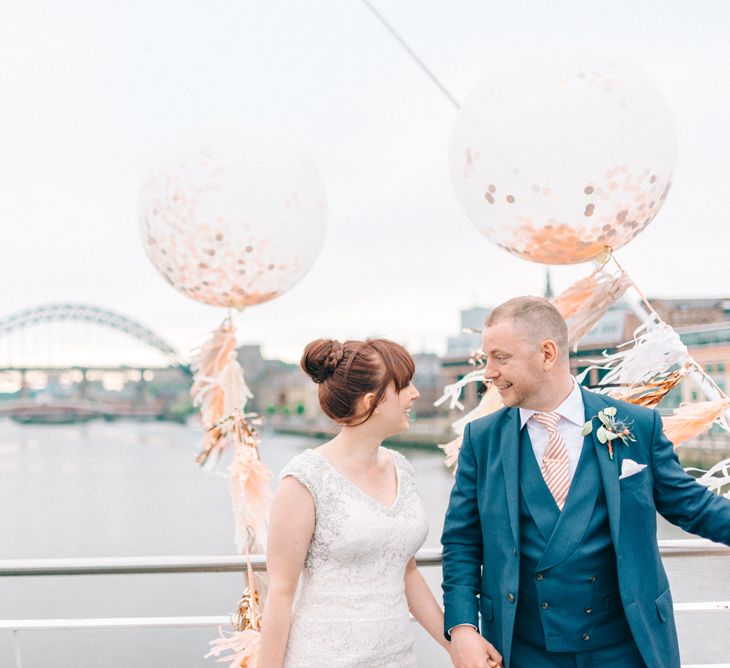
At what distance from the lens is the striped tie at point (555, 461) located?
1.45 metres

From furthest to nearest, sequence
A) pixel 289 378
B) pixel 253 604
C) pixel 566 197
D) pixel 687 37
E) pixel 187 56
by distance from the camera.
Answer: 1. pixel 289 378
2. pixel 187 56
3. pixel 687 37
4. pixel 253 604
5. pixel 566 197

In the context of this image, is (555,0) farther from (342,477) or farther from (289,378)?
(289,378)

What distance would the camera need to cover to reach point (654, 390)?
191 centimetres

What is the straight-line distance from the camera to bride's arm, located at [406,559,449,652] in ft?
5.16

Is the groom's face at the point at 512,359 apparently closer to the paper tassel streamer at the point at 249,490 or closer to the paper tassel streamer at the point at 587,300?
the paper tassel streamer at the point at 587,300

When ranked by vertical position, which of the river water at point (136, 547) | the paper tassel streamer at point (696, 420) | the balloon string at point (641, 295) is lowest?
the river water at point (136, 547)

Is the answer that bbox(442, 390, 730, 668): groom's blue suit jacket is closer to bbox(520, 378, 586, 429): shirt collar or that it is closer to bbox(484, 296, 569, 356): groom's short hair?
bbox(520, 378, 586, 429): shirt collar

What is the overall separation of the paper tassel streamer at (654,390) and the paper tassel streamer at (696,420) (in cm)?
7

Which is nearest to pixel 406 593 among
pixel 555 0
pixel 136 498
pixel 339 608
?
pixel 339 608

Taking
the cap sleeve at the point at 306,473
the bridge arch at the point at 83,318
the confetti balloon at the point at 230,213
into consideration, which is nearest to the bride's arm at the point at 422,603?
the cap sleeve at the point at 306,473

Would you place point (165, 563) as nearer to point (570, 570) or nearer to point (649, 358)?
point (570, 570)

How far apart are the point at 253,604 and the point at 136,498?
2695 cm

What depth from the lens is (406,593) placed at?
1600mm

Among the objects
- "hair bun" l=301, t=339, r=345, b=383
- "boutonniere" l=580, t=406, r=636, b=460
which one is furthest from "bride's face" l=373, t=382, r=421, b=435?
"boutonniere" l=580, t=406, r=636, b=460
